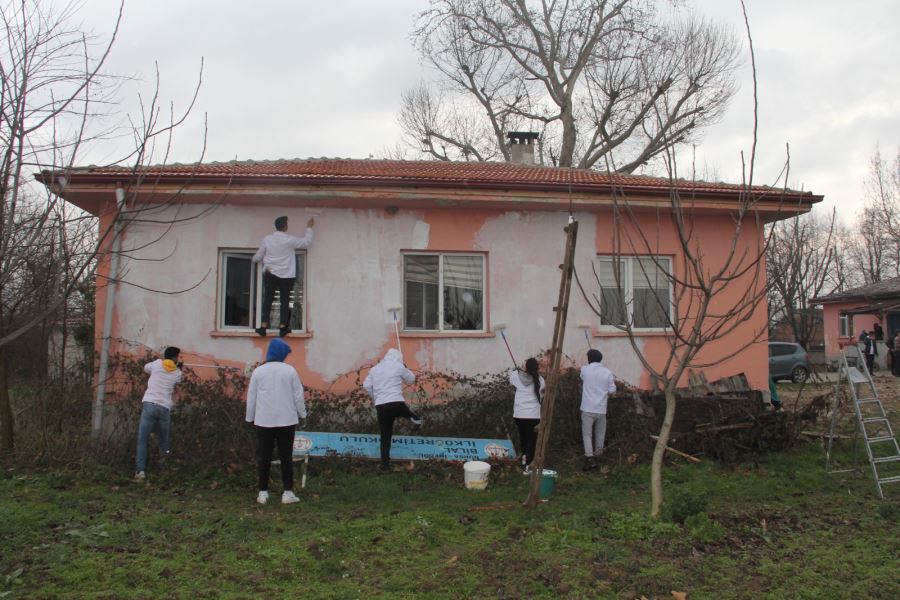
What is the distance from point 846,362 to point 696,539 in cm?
399

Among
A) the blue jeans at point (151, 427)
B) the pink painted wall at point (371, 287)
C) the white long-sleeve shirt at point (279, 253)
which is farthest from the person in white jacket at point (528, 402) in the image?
the blue jeans at point (151, 427)

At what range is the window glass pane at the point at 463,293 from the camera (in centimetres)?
1002

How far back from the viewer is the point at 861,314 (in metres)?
23.5

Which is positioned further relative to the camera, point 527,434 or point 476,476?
point 527,434

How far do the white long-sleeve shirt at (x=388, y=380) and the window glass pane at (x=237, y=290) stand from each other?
2.56 m

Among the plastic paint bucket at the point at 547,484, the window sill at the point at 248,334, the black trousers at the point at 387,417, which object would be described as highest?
the window sill at the point at 248,334

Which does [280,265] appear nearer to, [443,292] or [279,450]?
[443,292]

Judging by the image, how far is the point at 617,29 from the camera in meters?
25.7

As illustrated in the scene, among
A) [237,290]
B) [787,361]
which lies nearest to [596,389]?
[237,290]

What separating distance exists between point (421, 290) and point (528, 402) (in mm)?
2599

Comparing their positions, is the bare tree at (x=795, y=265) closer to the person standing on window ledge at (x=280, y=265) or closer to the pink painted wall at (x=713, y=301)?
the pink painted wall at (x=713, y=301)

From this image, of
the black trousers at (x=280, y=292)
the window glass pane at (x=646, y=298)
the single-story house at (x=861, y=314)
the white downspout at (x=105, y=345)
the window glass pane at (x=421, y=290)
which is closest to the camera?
the white downspout at (x=105, y=345)

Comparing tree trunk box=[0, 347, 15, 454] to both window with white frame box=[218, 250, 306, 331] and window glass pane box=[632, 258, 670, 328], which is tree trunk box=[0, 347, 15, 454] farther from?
window glass pane box=[632, 258, 670, 328]

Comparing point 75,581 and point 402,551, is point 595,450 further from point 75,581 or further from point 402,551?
point 75,581
